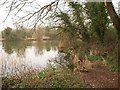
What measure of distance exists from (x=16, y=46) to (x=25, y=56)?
50cm

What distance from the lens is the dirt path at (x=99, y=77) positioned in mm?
3664

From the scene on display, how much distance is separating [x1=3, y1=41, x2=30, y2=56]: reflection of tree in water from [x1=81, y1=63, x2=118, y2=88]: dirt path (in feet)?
3.66

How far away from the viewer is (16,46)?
4.12m

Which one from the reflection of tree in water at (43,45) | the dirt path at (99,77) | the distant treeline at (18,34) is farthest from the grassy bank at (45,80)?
the distant treeline at (18,34)

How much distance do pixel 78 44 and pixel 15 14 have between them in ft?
8.48

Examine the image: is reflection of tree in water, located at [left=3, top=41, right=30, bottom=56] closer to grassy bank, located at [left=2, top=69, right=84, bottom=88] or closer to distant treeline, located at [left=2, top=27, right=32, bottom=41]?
distant treeline, located at [left=2, top=27, right=32, bottom=41]

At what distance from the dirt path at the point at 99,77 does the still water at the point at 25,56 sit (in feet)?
2.63

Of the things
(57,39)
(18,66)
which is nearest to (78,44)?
(57,39)

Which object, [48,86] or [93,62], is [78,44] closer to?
[93,62]

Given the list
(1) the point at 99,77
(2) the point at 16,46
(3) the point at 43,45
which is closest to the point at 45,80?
(3) the point at 43,45

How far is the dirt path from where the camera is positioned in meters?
3.66

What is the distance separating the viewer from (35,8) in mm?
2928

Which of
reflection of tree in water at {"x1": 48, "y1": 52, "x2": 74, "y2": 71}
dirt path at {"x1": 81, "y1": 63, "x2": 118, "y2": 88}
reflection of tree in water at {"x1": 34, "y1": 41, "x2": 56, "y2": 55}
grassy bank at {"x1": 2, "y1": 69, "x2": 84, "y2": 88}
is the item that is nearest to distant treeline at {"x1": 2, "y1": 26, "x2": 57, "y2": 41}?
reflection of tree in water at {"x1": 34, "y1": 41, "x2": 56, "y2": 55}

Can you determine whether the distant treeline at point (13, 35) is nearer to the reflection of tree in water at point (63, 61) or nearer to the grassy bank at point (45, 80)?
the grassy bank at point (45, 80)
